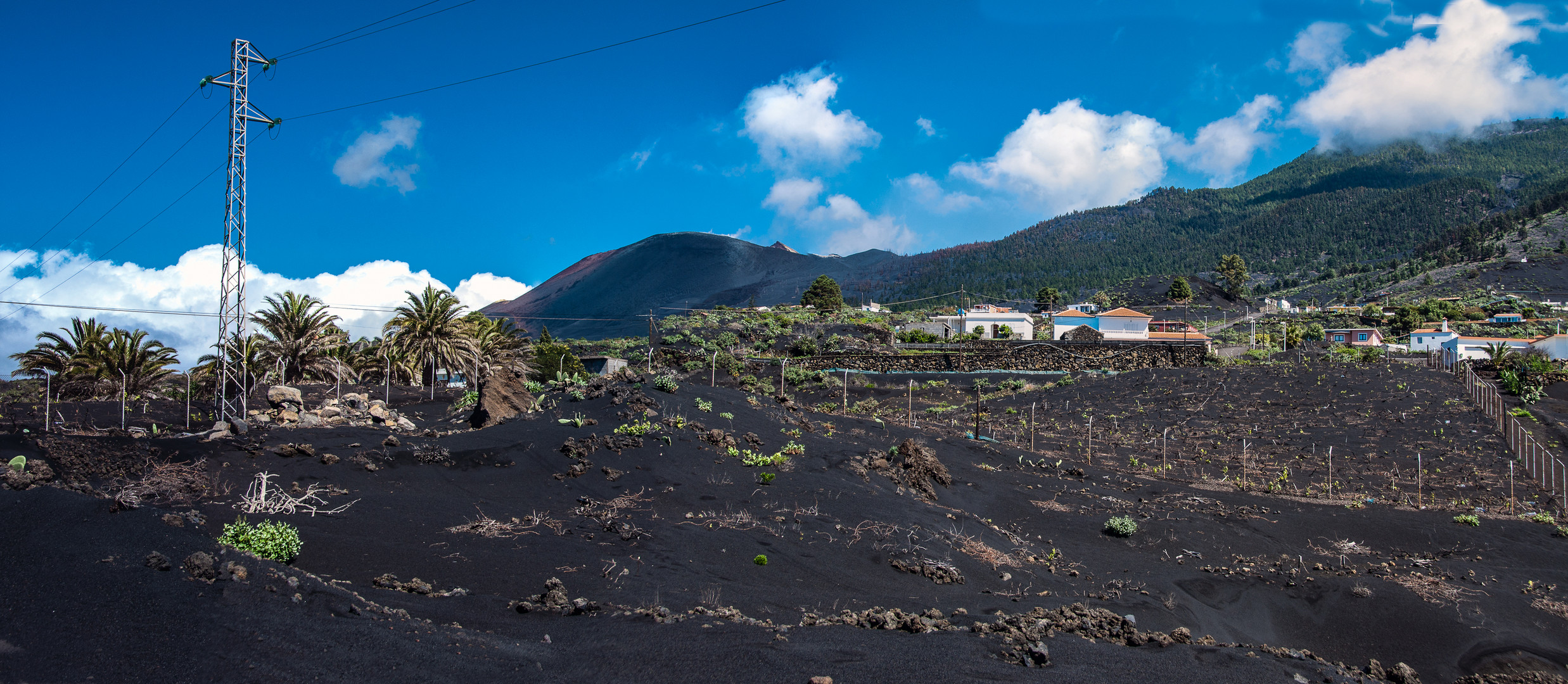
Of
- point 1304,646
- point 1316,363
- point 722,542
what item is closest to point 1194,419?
point 1316,363

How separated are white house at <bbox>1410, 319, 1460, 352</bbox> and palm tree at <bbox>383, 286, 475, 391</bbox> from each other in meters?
77.7

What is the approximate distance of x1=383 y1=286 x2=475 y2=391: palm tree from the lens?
3341 cm

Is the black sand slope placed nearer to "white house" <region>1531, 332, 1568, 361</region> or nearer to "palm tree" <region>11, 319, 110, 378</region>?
"palm tree" <region>11, 319, 110, 378</region>

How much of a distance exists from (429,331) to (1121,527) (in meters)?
29.5

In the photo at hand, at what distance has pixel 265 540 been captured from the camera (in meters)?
8.85

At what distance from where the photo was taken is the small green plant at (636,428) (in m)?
16.2

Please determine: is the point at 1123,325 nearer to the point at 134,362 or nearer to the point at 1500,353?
the point at 1500,353

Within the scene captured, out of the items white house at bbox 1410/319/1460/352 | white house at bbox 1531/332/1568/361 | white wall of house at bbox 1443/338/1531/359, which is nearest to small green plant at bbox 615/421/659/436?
white house at bbox 1531/332/1568/361

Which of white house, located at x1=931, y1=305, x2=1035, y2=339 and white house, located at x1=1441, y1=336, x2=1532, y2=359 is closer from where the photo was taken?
white house, located at x1=1441, y1=336, x2=1532, y2=359

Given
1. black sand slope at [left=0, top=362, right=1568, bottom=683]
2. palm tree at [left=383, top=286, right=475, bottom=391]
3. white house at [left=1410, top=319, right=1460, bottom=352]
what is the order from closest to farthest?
1. black sand slope at [left=0, top=362, right=1568, bottom=683]
2. palm tree at [left=383, top=286, right=475, bottom=391]
3. white house at [left=1410, top=319, right=1460, bottom=352]

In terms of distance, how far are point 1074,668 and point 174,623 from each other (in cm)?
843

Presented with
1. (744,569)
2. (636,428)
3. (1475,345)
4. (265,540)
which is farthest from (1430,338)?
(265,540)

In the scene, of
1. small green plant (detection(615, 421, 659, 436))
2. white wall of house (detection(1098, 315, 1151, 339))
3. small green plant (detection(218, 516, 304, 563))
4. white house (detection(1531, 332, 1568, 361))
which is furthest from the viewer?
white wall of house (detection(1098, 315, 1151, 339))

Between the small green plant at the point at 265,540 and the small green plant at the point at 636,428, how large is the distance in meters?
7.37
